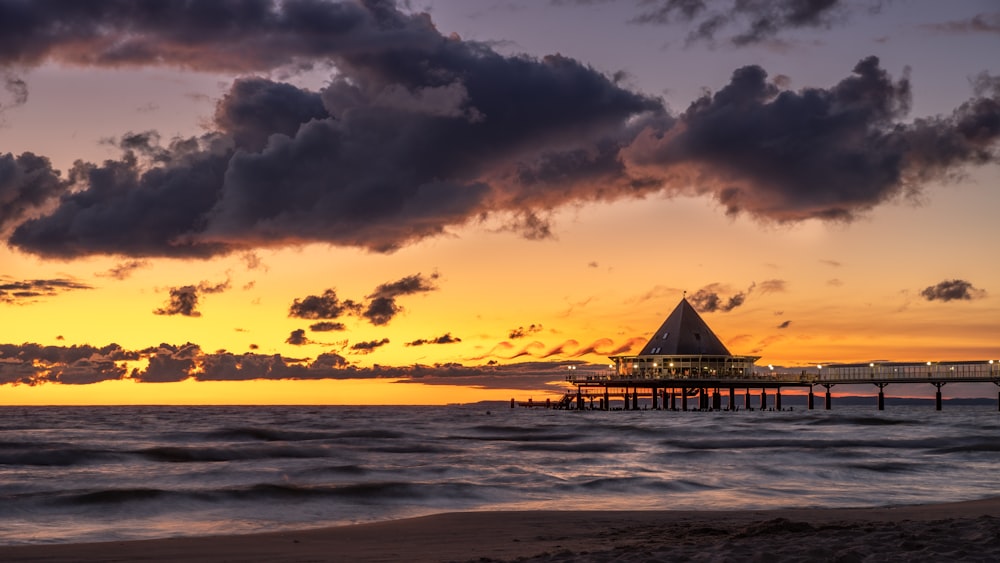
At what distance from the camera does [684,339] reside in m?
129

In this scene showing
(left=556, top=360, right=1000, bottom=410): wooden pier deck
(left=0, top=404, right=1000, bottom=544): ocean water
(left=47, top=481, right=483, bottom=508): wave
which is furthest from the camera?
(left=556, top=360, right=1000, bottom=410): wooden pier deck

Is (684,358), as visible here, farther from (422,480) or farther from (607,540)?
(607,540)

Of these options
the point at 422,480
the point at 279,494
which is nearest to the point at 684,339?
the point at 422,480

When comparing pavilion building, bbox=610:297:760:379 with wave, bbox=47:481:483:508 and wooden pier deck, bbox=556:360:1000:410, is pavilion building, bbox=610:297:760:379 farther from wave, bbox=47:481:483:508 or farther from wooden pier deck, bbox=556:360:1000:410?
wave, bbox=47:481:483:508

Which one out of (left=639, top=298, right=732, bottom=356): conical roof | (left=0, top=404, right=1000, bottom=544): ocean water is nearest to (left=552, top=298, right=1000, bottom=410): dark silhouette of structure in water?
(left=639, top=298, right=732, bottom=356): conical roof

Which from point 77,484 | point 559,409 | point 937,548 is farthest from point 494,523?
point 559,409

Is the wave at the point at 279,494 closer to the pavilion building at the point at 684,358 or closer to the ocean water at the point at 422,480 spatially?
the ocean water at the point at 422,480

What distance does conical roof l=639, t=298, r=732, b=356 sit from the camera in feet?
422

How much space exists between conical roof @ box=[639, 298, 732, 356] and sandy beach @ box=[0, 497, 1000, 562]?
109779 millimetres

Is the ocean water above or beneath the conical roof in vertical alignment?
beneath

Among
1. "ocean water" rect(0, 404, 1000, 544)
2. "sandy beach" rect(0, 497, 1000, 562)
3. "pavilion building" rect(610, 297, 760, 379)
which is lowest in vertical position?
"ocean water" rect(0, 404, 1000, 544)

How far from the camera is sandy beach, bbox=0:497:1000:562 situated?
37.5 ft

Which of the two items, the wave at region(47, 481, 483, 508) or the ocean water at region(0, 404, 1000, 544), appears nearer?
the ocean water at region(0, 404, 1000, 544)

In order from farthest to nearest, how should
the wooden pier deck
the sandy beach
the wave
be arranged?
the wooden pier deck, the wave, the sandy beach
